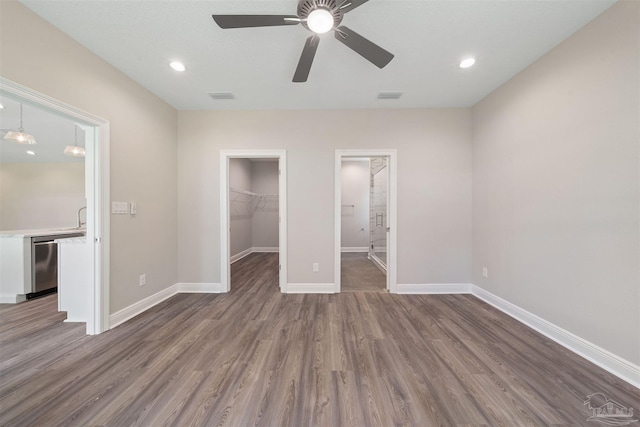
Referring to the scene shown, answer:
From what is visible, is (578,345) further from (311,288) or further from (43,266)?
(43,266)

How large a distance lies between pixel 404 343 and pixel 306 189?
223cm

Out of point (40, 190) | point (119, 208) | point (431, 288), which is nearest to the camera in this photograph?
point (119, 208)

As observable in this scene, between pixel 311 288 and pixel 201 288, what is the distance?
5.46ft

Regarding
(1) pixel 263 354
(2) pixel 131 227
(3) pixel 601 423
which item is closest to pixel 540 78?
(3) pixel 601 423

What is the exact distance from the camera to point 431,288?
10.2 feet

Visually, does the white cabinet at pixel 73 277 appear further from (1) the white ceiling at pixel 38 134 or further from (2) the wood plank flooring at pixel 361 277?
(2) the wood plank flooring at pixel 361 277

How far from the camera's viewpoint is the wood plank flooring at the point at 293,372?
4.07ft

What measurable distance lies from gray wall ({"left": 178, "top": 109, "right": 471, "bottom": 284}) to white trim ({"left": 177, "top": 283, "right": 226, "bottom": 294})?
7 cm

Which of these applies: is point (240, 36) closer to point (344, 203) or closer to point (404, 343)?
point (404, 343)

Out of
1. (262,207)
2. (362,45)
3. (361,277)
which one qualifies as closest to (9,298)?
(262,207)

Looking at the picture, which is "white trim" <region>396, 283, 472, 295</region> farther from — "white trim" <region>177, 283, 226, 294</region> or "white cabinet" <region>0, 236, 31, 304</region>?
"white cabinet" <region>0, 236, 31, 304</region>

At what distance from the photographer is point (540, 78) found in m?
2.11

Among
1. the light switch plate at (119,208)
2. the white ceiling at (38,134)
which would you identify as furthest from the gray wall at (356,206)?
the white ceiling at (38,134)

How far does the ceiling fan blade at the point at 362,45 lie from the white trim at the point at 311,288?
2.76 meters
